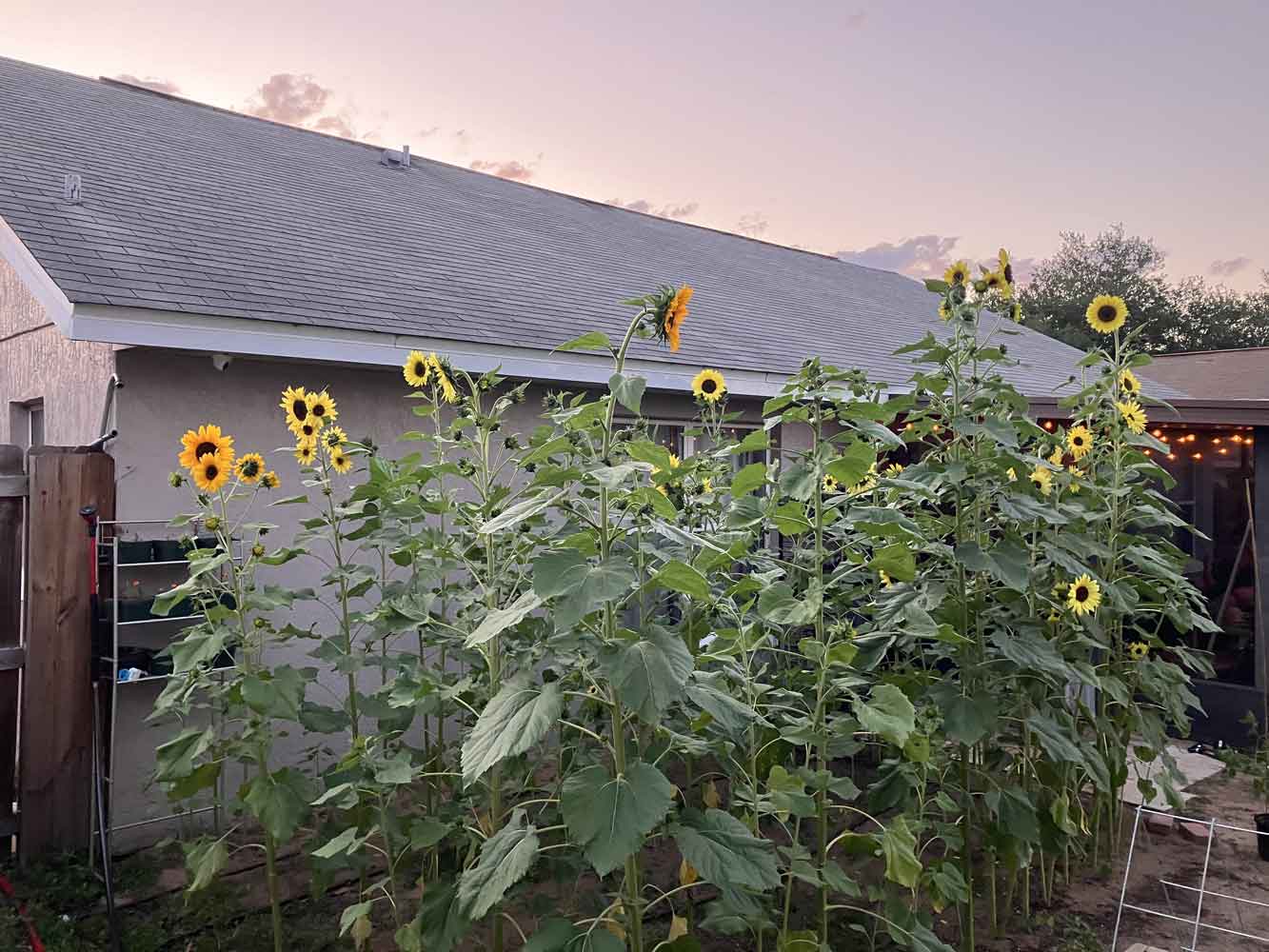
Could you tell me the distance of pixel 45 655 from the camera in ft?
13.0

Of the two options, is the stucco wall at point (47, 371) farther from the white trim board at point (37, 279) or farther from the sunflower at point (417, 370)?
the sunflower at point (417, 370)

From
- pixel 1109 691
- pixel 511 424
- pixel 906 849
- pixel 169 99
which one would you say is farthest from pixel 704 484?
pixel 169 99

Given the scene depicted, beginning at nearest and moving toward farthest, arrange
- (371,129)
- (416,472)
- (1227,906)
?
(416,472) → (1227,906) → (371,129)

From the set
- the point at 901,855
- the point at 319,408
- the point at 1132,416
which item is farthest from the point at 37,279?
the point at 1132,416

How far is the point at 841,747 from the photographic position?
8.94 feet

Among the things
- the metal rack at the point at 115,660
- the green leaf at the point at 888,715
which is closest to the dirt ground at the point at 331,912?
the metal rack at the point at 115,660

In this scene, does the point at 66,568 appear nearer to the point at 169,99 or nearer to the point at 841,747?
the point at 841,747

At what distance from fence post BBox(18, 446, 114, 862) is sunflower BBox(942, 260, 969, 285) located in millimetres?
3842

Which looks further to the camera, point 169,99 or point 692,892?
point 169,99

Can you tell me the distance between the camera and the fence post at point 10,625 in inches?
154

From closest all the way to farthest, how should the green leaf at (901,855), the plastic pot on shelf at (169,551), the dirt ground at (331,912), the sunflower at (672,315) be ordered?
the sunflower at (672,315)
the green leaf at (901,855)
the dirt ground at (331,912)
the plastic pot on shelf at (169,551)

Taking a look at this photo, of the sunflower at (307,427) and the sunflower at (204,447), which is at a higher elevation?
the sunflower at (307,427)

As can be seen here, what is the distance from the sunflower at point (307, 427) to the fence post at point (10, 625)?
153 centimetres

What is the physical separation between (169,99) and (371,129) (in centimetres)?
364
